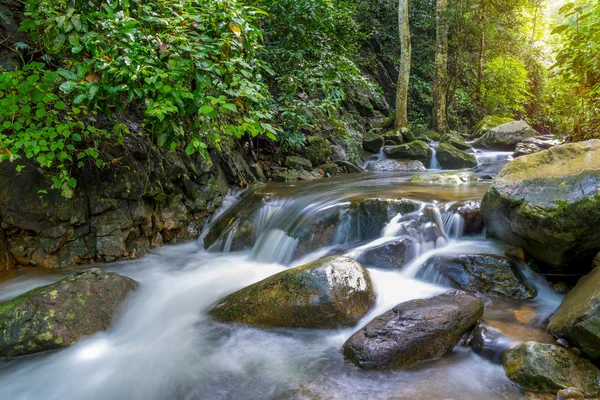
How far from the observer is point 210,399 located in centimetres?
260

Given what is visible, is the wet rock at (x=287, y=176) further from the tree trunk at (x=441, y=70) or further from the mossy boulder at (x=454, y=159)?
the tree trunk at (x=441, y=70)

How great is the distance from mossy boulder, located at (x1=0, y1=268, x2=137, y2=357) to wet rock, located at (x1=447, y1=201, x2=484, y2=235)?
13.3 feet

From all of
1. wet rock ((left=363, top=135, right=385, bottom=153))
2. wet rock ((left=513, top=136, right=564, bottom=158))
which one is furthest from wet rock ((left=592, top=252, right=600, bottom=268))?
wet rock ((left=363, top=135, right=385, bottom=153))

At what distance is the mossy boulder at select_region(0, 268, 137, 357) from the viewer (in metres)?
3.02

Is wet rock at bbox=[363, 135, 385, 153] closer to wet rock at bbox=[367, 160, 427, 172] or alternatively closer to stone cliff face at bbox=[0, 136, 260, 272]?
wet rock at bbox=[367, 160, 427, 172]

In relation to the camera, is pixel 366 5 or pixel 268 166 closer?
pixel 268 166

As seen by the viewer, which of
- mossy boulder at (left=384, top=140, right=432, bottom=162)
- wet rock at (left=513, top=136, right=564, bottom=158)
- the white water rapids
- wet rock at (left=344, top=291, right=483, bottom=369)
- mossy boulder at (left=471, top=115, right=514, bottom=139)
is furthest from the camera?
mossy boulder at (left=471, top=115, right=514, bottom=139)

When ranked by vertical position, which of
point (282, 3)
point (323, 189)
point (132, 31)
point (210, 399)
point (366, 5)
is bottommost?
point (210, 399)

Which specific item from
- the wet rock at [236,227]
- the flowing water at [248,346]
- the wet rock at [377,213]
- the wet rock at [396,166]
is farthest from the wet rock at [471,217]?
the wet rock at [396,166]

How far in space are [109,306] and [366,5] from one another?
14502 mm

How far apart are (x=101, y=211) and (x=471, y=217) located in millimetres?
4753

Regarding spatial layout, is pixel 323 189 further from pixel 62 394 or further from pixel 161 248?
pixel 62 394

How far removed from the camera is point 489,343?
281 centimetres

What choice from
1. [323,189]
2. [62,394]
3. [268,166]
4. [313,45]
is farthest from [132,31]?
[268,166]
